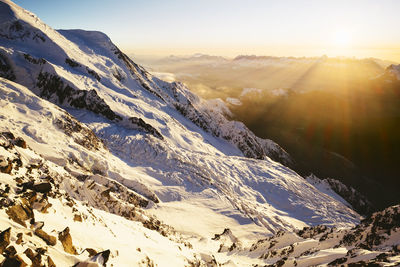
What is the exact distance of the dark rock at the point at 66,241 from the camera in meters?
16.1

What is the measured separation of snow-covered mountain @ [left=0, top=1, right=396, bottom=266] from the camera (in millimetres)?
18859

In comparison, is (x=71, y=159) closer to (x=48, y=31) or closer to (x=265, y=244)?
(x=265, y=244)

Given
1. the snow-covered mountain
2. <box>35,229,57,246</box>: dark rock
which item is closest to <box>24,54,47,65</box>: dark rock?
the snow-covered mountain

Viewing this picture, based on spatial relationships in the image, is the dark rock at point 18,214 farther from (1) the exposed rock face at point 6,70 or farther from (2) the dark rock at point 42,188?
(1) the exposed rock face at point 6,70

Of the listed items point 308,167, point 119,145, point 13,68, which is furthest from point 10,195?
point 308,167

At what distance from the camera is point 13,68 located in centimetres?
6894

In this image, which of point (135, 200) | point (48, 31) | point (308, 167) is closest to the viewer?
point (135, 200)

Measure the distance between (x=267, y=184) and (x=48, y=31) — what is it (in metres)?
101

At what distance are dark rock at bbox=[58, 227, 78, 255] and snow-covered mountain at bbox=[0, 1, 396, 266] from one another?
0.27ft

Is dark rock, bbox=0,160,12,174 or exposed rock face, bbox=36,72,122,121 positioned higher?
exposed rock face, bbox=36,72,122,121

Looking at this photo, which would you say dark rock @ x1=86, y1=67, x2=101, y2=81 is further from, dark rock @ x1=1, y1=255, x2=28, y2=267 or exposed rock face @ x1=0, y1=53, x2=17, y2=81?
dark rock @ x1=1, y1=255, x2=28, y2=267

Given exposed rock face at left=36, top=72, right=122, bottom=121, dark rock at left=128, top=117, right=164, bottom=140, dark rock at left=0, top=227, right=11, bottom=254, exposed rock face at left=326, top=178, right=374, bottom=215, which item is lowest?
exposed rock face at left=326, top=178, right=374, bottom=215

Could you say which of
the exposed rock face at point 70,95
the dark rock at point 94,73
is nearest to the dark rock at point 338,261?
the exposed rock face at point 70,95

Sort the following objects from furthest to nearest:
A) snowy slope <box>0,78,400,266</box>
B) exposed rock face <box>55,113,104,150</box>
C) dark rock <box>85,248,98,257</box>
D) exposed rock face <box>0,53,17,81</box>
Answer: exposed rock face <box>0,53,17,81</box> < exposed rock face <box>55,113,104,150</box> < snowy slope <box>0,78,400,266</box> < dark rock <box>85,248,98,257</box>
